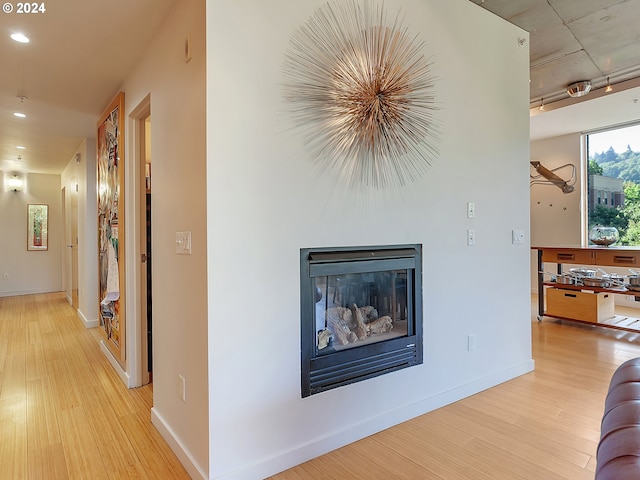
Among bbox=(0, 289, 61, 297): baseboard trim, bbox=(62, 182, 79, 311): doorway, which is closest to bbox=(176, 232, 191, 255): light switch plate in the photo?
bbox=(62, 182, 79, 311): doorway

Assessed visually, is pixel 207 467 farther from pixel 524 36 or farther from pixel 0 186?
pixel 0 186

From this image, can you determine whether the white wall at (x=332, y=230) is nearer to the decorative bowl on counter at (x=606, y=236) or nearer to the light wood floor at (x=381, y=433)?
the light wood floor at (x=381, y=433)

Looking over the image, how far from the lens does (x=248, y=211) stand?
1.72 metres

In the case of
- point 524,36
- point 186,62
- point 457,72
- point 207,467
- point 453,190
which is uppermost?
point 524,36

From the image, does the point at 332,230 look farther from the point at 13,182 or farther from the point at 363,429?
the point at 13,182

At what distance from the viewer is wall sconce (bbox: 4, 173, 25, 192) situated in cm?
704

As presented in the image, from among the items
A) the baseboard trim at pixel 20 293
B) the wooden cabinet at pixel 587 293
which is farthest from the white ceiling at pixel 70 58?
the wooden cabinet at pixel 587 293

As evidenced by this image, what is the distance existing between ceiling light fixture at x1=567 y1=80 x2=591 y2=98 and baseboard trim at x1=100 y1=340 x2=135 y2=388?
5.32 meters

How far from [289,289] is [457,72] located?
1.89 metres

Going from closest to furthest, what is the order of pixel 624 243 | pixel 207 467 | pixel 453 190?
pixel 207 467
pixel 453 190
pixel 624 243

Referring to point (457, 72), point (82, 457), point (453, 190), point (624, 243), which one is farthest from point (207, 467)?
point (624, 243)

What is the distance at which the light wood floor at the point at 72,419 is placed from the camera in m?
1.86

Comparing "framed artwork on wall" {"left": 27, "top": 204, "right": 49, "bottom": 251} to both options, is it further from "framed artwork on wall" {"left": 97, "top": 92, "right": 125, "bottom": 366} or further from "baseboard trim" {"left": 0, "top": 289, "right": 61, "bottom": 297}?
"framed artwork on wall" {"left": 97, "top": 92, "right": 125, "bottom": 366}

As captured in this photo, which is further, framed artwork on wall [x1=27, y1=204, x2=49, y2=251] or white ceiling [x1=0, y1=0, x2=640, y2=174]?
framed artwork on wall [x1=27, y1=204, x2=49, y2=251]
